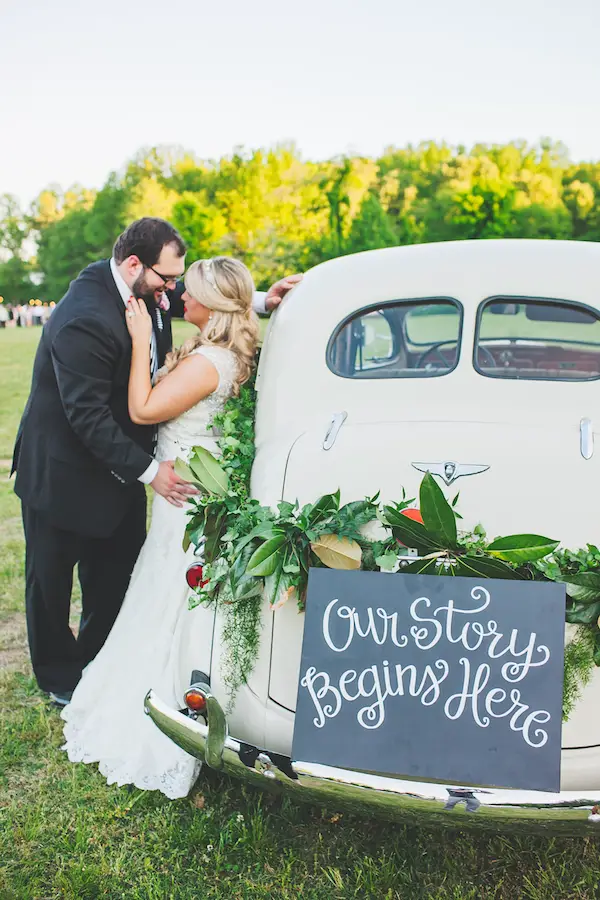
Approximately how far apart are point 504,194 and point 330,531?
54.4m

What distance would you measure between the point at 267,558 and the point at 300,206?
5117cm

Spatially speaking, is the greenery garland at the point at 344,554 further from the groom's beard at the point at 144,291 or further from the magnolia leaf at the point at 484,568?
the groom's beard at the point at 144,291

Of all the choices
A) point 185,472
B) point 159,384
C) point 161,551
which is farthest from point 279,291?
point 161,551

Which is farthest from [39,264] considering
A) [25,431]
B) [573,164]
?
[25,431]

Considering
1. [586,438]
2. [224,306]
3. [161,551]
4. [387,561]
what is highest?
[224,306]

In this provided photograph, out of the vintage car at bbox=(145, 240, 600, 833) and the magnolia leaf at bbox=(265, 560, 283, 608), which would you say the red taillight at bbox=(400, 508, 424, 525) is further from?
the magnolia leaf at bbox=(265, 560, 283, 608)

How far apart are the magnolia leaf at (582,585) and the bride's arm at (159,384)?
1.77 m

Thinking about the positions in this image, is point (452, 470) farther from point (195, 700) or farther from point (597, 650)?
point (195, 700)

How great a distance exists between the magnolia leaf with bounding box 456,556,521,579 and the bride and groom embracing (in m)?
1.50

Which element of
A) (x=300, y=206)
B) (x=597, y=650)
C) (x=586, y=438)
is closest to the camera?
(x=597, y=650)

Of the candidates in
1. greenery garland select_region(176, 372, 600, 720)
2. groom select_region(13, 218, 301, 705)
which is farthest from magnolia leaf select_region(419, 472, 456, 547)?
groom select_region(13, 218, 301, 705)

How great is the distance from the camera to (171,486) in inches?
138

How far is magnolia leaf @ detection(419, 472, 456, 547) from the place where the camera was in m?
2.31

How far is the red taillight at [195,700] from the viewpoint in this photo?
2.69 metres
